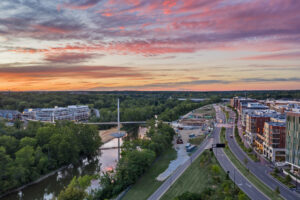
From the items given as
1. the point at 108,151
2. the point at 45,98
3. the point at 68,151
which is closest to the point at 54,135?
the point at 68,151

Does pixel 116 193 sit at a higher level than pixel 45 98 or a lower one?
lower

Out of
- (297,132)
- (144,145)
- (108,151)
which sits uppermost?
(297,132)

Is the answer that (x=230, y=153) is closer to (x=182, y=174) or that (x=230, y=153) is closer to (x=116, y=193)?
(x=182, y=174)

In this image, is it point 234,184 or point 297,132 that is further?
point 297,132

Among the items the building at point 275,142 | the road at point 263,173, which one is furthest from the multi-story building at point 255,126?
the building at point 275,142

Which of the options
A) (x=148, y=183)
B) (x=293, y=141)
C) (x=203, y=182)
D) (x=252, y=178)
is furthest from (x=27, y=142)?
(x=293, y=141)

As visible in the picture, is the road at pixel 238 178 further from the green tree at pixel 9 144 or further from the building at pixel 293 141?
the green tree at pixel 9 144
